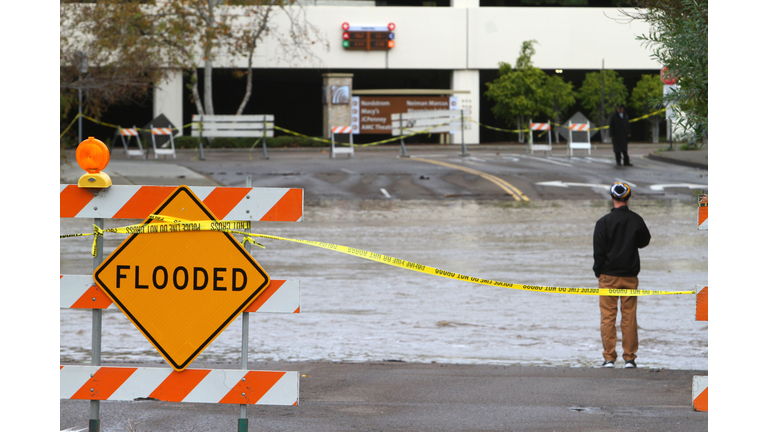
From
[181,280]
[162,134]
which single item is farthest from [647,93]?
[181,280]

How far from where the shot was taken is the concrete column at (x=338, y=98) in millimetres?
36188

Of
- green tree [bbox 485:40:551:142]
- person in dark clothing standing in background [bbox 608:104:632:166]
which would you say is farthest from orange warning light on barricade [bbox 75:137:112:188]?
green tree [bbox 485:40:551:142]

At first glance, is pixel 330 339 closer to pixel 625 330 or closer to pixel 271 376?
pixel 625 330

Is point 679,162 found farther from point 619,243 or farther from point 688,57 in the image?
point 688,57

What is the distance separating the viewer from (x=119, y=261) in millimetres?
4543

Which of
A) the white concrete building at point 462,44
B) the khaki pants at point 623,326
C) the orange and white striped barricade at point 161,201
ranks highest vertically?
the white concrete building at point 462,44

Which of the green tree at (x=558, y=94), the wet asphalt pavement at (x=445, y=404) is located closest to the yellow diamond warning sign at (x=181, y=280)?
the wet asphalt pavement at (x=445, y=404)

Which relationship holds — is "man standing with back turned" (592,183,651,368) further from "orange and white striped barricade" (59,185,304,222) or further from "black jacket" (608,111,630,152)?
"black jacket" (608,111,630,152)

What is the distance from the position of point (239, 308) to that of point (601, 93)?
122ft

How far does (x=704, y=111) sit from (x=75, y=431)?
199 inches

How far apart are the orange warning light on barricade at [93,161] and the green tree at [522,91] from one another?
1356 inches

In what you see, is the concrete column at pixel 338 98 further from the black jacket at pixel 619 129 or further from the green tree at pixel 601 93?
the black jacket at pixel 619 129

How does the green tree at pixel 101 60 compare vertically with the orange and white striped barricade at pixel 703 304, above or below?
above

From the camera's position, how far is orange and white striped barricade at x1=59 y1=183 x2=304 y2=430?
4.45m
